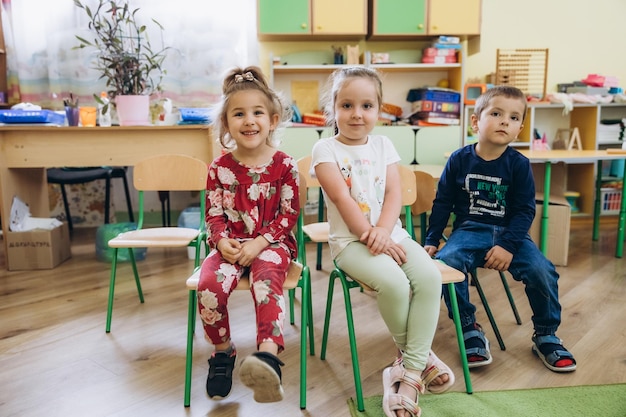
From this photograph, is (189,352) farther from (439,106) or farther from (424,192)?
(439,106)

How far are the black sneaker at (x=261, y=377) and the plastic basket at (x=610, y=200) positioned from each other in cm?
347

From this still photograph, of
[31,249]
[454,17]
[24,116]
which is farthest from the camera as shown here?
[454,17]

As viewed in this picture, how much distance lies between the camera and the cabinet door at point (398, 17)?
328cm

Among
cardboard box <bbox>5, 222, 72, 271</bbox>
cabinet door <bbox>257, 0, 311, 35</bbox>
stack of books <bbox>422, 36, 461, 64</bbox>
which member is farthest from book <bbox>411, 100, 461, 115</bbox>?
cardboard box <bbox>5, 222, 72, 271</bbox>

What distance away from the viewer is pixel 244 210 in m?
1.51

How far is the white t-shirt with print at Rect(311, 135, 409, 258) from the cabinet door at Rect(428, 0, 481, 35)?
7.14 feet

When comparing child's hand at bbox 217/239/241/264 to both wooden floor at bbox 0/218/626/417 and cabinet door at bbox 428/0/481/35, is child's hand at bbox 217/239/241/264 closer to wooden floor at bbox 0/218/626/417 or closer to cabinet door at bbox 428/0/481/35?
wooden floor at bbox 0/218/626/417

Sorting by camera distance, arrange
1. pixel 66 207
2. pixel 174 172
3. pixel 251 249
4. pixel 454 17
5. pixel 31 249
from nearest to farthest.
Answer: pixel 251 249, pixel 174 172, pixel 31 249, pixel 454 17, pixel 66 207

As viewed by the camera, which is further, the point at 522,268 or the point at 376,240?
the point at 522,268

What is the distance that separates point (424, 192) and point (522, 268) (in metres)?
0.46

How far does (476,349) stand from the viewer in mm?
1590

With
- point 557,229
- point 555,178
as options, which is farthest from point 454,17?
point 557,229

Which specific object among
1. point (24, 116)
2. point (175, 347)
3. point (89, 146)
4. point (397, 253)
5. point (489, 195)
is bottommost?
point (175, 347)

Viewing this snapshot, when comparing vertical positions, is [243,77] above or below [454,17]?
below
